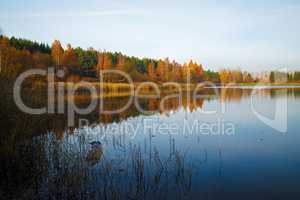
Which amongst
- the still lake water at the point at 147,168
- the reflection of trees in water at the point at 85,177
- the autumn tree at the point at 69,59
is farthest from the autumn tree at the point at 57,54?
the reflection of trees in water at the point at 85,177

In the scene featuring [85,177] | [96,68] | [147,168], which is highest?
[96,68]

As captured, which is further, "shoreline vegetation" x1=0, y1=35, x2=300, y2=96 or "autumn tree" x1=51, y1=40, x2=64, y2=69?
"autumn tree" x1=51, y1=40, x2=64, y2=69

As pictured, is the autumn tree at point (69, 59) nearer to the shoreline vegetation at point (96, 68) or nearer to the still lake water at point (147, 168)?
the shoreline vegetation at point (96, 68)

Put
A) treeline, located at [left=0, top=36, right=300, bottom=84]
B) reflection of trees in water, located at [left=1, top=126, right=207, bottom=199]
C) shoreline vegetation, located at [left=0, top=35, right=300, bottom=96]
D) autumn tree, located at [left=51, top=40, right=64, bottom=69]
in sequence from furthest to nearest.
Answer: autumn tree, located at [left=51, top=40, right=64, bottom=69], treeline, located at [left=0, top=36, right=300, bottom=84], shoreline vegetation, located at [left=0, top=35, right=300, bottom=96], reflection of trees in water, located at [left=1, top=126, right=207, bottom=199]

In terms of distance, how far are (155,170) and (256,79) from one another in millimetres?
130693

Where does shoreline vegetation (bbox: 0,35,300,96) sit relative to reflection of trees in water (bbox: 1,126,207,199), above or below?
above

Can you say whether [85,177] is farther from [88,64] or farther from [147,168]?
[88,64]

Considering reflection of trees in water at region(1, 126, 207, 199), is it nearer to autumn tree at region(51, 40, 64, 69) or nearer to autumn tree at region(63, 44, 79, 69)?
autumn tree at region(51, 40, 64, 69)

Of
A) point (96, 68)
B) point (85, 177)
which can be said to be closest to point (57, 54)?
point (96, 68)

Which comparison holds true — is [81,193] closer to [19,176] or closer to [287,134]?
[19,176]

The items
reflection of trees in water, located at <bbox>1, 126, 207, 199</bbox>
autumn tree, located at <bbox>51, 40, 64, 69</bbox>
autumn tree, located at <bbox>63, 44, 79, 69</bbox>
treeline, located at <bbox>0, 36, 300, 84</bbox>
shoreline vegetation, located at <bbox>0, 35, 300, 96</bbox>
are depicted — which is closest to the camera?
reflection of trees in water, located at <bbox>1, 126, 207, 199</bbox>

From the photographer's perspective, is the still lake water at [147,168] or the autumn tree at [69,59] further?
the autumn tree at [69,59]

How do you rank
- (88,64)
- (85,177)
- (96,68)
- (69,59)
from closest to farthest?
(85,177)
(69,59)
(96,68)
(88,64)

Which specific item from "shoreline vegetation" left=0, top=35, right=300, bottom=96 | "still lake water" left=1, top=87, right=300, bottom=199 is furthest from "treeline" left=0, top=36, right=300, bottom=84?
"still lake water" left=1, top=87, right=300, bottom=199
